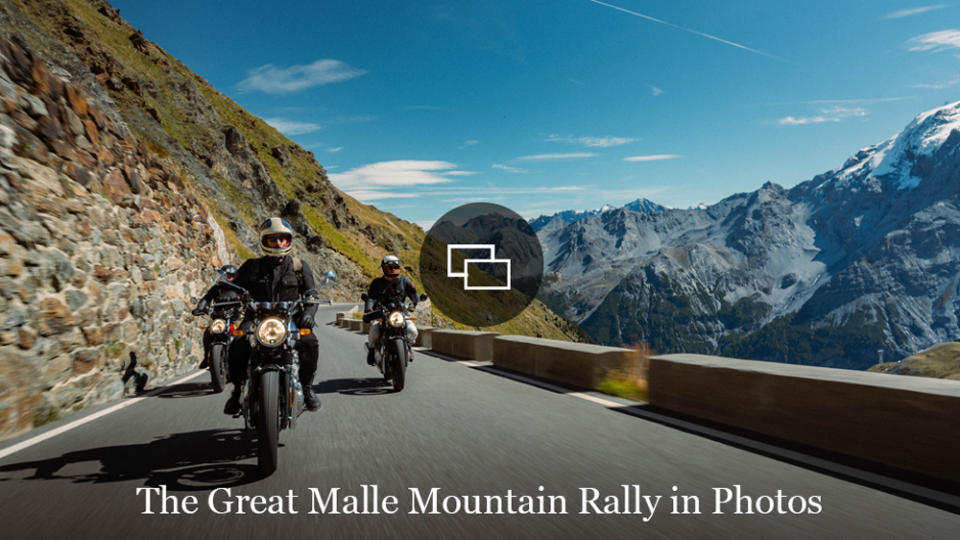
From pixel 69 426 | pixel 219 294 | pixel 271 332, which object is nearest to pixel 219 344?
pixel 219 294

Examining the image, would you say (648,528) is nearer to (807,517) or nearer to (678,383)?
(807,517)

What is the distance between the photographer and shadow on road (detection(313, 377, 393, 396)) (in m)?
9.80

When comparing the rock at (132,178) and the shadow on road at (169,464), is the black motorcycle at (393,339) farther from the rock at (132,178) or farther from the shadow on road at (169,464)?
the rock at (132,178)

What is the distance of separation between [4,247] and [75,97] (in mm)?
3930

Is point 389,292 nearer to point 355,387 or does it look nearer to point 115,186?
point 355,387

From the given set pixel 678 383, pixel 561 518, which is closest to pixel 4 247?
pixel 561 518

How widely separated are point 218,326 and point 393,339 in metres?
2.46

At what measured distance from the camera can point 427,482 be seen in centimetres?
477

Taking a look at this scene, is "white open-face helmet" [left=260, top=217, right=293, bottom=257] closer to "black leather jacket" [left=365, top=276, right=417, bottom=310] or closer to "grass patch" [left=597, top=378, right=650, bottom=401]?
"black leather jacket" [left=365, top=276, right=417, bottom=310]

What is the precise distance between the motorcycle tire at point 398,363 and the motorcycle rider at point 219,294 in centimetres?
243

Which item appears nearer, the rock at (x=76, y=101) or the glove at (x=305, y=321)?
the glove at (x=305, y=321)

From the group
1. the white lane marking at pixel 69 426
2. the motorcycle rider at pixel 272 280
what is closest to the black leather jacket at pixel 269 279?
the motorcycle rider at pixel 272 280

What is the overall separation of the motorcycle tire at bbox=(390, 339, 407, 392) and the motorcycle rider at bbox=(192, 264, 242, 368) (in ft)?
7.98

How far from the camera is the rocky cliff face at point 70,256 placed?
6902mm
